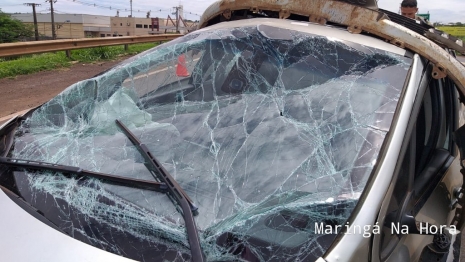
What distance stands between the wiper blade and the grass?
24.5 ft

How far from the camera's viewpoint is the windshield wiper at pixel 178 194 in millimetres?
1341

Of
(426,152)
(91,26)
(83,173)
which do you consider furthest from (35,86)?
(91,26)

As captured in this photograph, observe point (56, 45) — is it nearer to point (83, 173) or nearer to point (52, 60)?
point (52, 60)

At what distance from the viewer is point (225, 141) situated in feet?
5.88

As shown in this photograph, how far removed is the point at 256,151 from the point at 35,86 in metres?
6.87

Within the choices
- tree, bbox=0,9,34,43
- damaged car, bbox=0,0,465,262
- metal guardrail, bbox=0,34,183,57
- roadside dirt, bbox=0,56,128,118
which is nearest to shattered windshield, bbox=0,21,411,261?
damaged car, bbox=0,0,465,262

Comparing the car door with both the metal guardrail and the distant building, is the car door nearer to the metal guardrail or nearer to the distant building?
the metal guardrail

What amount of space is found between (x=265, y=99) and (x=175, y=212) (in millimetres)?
755

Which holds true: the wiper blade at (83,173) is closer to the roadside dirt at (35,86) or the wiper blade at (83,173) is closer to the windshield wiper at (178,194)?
the windshield wiper at (178,194)

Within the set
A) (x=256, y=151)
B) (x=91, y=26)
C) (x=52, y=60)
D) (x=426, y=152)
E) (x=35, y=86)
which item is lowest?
(x=35, y=86)

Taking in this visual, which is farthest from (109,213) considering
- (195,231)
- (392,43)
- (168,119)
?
(392,43)

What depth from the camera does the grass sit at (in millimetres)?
8703

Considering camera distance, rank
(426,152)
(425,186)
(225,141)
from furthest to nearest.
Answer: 1. (426,152)
2. (425,186)
3. (225,141)

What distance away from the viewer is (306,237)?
4.57ft
